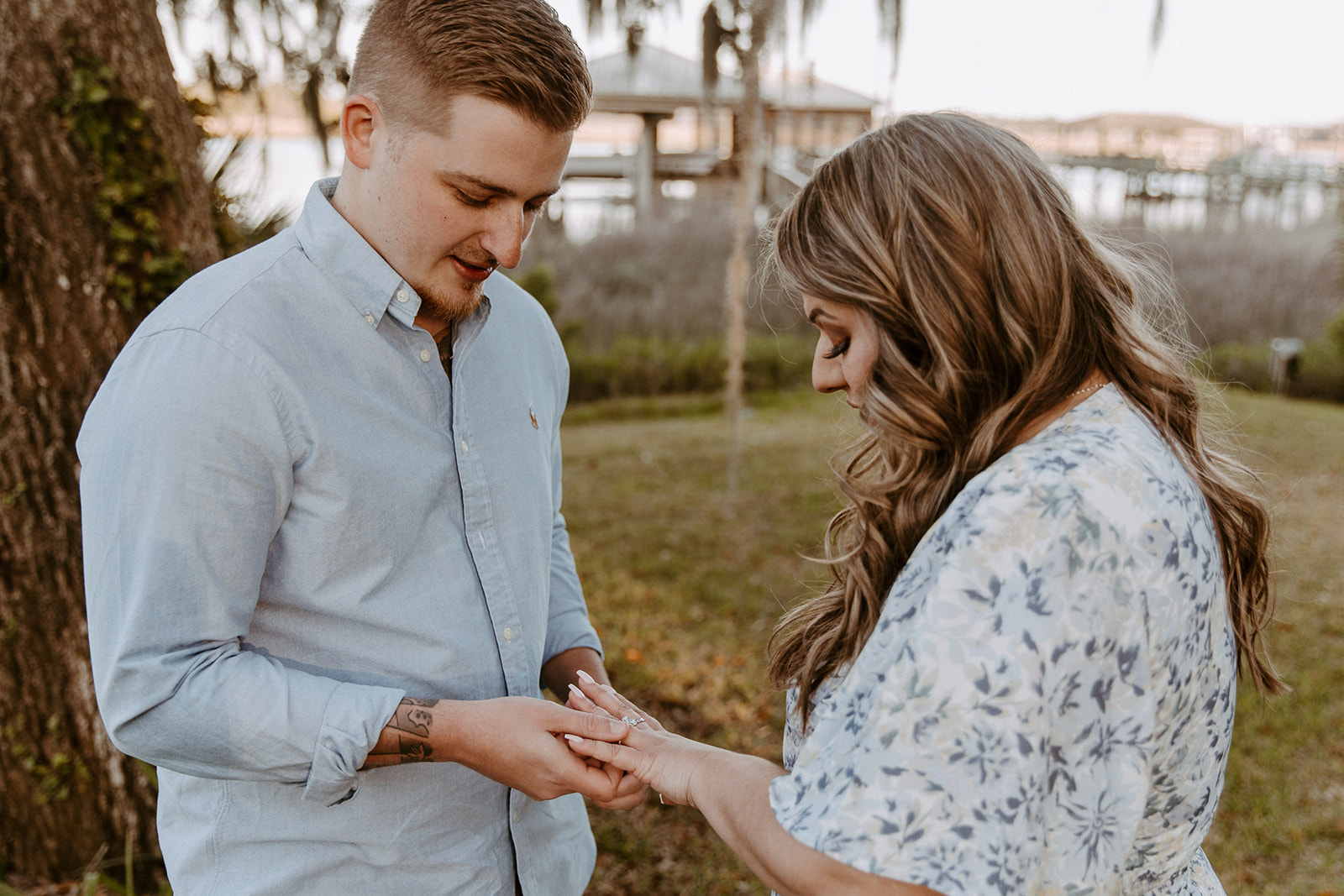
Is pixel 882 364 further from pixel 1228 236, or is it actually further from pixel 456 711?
pixel 1228 236

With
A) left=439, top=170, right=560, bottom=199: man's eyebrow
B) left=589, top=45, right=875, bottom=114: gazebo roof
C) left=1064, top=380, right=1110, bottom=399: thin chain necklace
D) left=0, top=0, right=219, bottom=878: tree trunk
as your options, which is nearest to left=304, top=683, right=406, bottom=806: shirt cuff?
left=439, top=170, right=560, bottom=199: man's eyebrow

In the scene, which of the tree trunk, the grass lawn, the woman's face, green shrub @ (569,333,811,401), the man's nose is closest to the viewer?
the woman's face

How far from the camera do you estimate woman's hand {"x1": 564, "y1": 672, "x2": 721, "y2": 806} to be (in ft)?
5.59

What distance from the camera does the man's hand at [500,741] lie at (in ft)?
5.50

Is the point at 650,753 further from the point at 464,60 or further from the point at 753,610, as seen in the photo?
the point at 753,610

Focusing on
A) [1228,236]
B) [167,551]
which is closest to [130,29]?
[167,551]

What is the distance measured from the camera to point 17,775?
2.92 metres

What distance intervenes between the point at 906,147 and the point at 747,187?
20.7ft

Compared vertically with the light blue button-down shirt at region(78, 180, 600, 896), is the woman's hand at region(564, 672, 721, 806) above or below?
below

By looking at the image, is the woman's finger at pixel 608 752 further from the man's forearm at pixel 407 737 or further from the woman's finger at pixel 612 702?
the man's forearm at pixel 407 737

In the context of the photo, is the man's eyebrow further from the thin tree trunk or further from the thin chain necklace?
the thin tree trunk

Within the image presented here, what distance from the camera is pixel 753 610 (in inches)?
253

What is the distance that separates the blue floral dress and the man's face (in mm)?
1099

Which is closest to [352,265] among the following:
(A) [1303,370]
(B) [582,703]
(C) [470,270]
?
(C) [470,270]
